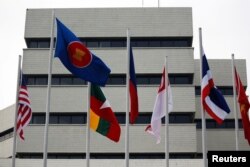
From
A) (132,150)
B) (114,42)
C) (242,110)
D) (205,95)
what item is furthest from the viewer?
(114,42)

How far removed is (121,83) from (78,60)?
2865 centimetres

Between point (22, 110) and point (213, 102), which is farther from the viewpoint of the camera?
point (22, 110)

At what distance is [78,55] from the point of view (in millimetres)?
21188

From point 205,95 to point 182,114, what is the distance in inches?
1031

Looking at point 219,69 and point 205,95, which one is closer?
point 205,95

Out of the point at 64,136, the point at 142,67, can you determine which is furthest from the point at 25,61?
the point at 142,67

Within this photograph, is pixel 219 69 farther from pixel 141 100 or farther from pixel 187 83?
pixel 141 100

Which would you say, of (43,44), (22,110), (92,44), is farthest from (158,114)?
(43,44)

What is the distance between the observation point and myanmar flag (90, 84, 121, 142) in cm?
2216

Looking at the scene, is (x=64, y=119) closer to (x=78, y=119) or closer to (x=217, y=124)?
(x=78, y=119)

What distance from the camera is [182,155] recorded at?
47.7 m

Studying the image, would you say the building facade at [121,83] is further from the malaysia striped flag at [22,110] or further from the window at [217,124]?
the malaysia striped flag at [22,110]

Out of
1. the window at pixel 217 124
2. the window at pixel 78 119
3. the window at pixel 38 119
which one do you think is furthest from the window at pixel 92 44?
the window at pixel 217 124

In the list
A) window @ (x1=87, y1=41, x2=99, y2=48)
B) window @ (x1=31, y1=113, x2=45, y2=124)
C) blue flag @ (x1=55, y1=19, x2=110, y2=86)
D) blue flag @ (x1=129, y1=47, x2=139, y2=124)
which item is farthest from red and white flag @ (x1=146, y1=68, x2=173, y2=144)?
window @ (x1=87, y1=41, x2=99, y2=48)
